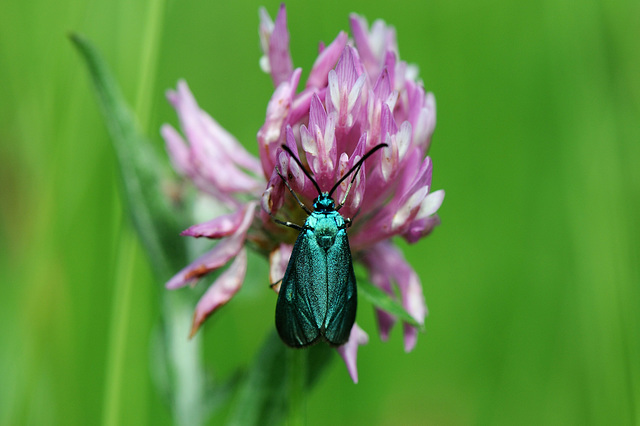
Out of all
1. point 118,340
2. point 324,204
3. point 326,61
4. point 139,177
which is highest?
point 326,61

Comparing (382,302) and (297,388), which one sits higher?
(382,302)

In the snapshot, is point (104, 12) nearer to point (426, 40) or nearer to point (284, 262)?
point (284, 262)

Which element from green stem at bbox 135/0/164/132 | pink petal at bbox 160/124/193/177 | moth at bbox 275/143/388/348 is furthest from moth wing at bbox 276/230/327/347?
green stem at bbox 135/0/164/132

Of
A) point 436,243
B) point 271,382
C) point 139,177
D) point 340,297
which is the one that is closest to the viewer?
point 340,297

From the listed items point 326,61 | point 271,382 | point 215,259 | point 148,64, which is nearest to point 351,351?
point 271,382

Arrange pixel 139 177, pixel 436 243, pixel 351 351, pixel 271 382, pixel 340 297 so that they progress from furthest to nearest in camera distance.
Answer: pixel 436 243
pixel 139 177
pixel 271 382
pixel 351 351
pixel 340 297

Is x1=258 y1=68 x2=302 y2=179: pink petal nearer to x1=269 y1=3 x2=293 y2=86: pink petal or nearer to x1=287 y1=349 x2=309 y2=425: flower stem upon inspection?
x1=269 y1=3 x2=293 y2=86: pink petal

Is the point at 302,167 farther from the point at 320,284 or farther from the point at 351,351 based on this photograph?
the point at 351,351
